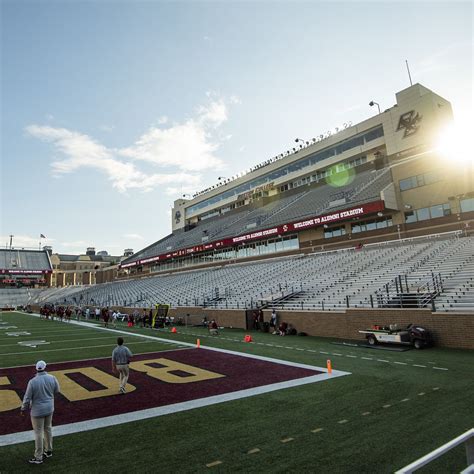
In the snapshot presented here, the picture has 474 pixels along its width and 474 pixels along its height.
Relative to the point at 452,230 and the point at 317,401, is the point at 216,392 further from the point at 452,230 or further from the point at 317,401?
the point at 452,230

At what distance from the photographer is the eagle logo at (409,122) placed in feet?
102

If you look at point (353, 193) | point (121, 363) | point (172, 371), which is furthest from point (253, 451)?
point (353, 193)

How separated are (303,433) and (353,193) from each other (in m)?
30.7

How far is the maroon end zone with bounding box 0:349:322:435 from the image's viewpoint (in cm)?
764

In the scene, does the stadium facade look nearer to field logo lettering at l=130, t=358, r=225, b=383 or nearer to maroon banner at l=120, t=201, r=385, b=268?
maroon banner at l=120, t=201, r=385, b=268

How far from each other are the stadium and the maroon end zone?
0.25 feet

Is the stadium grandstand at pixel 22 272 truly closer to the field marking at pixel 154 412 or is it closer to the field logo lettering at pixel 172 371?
the field logo lettering at pixel 172 371

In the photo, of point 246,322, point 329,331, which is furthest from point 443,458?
point 246,322

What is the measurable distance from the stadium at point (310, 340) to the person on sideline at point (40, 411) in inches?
9.2

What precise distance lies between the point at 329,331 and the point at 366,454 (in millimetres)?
13672

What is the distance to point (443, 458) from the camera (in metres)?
5.04

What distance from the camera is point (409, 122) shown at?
3191cm

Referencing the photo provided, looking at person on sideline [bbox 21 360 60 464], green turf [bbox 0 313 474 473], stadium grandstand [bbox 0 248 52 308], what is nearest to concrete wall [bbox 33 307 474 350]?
green turf [bbox 0 313 474 473]

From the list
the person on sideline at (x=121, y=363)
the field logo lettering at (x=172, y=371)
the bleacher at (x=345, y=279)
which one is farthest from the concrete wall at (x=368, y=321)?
the person on sideline at (x=121, y=363)
